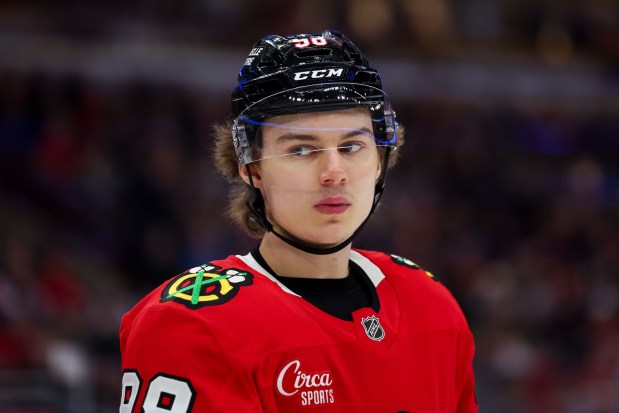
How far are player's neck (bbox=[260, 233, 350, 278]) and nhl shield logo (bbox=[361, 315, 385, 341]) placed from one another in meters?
0.14

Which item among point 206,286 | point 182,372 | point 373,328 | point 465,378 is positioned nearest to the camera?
point 182,372

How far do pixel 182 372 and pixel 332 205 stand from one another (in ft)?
1.66

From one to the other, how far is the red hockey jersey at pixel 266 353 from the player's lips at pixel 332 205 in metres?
0.20

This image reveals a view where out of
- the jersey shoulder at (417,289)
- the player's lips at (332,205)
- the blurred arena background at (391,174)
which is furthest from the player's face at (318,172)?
the blurred arena background at (391,174)

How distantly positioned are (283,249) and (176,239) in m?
5.73

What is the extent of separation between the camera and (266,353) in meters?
2.03

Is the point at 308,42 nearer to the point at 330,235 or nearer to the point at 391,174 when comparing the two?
the point at 330,235

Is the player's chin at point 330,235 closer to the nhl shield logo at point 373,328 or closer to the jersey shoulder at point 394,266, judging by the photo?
the nhl shield logo at point 373,328

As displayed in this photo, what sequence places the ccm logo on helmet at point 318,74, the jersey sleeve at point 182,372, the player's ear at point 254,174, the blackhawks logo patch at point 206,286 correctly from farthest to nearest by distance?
the player's ear at point 254,174
the ccm logo on helmet at point 318,74
the blackhawks logo patch at point 206,286
the jersey sleeve at point 182,372

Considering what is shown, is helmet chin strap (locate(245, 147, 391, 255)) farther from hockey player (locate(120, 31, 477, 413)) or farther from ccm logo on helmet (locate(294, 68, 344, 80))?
ccm logo on helmet (locate(294, 68, 344, 80))

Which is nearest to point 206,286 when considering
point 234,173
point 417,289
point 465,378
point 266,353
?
point 266,353

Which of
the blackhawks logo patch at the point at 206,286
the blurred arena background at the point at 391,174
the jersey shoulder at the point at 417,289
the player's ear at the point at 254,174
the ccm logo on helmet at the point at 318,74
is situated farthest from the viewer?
the blurred arena background at the point at 391,174

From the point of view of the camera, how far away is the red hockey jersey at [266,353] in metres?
1.99

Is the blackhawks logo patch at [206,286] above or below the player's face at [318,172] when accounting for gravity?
below
